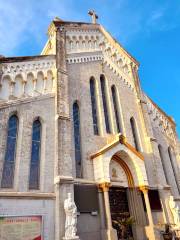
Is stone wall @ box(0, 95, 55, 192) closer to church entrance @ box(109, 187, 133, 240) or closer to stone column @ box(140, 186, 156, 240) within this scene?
church entrance @ box(109, 187, 133, 240)

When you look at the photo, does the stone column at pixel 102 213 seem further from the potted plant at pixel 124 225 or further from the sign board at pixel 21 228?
the sign board at pixel 21 228

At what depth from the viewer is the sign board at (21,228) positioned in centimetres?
784

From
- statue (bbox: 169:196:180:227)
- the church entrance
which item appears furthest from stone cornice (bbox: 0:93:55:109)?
statue (bbox: 169:196:180:227)

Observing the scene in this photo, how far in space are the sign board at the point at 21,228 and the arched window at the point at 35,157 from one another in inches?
57.4

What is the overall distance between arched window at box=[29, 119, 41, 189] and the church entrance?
4190mm

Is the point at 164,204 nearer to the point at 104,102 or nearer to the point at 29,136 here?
the point at 104,102

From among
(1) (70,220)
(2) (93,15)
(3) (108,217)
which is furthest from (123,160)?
(2) (93,15)

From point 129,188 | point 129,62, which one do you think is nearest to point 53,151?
point 129,188

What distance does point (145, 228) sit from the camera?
1148 cm

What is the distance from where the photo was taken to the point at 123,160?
515 inches

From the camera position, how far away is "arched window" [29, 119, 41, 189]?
970 cm

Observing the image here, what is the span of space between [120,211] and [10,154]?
6.40 meters

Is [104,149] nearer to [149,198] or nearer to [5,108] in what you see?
[149,198]

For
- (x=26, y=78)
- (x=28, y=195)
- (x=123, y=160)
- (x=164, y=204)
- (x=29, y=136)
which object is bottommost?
(x=164, y=204)
